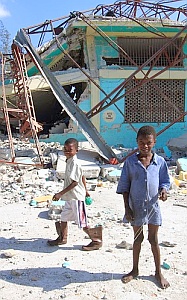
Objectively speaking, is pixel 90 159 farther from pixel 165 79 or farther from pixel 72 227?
pixel 165 79

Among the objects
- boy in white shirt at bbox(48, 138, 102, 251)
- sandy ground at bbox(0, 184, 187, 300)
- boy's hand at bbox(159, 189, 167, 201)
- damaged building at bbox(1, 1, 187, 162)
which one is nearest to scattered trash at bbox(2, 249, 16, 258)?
sandy ground at bbox(0, 184, 187, 300)

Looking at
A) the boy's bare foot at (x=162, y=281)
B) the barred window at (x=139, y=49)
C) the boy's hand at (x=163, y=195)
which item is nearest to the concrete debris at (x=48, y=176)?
the boy's bare foot at (x=162, y=281)

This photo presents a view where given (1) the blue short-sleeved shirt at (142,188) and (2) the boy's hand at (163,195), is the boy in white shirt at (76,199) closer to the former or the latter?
(1) the blue short-sleeved shirt at (142,188)

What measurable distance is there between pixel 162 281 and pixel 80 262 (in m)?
0.79

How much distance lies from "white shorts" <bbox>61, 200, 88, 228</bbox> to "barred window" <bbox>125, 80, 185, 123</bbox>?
803 cm

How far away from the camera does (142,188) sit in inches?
100

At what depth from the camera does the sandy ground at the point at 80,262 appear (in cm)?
257

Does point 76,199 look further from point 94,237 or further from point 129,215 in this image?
point 129,215

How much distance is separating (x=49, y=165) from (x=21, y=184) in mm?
1473

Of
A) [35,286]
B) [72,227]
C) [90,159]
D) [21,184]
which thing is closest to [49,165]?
[90,159]

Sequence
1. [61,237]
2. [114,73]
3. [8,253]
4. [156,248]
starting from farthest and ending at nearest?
1. [114,73]
2. [61,237]
3. [8,253]
4. [156,248]

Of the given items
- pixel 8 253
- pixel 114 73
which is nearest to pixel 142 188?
pixel 8 253

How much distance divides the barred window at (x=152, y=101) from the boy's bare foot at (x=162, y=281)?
28.6 feet

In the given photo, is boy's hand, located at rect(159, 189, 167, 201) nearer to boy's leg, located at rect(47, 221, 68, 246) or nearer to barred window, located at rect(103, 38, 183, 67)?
boy's leg, located at rect(47, 221, 68, 246)
